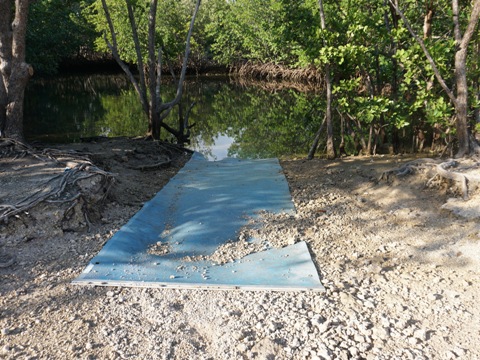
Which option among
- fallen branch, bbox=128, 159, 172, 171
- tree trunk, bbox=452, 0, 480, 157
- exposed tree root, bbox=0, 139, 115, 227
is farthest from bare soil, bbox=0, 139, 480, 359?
fallen branch, bbox=128, 159, 172, 171

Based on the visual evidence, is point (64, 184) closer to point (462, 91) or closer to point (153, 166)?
point (153, 166)

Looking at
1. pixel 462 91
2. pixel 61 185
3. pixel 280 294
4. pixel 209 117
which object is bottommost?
pixel 280 294

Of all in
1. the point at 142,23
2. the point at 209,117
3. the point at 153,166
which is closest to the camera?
the point at 153,166

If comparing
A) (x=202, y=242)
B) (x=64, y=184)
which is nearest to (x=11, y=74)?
(x=64, y=184)

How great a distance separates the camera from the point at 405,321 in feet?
9.82

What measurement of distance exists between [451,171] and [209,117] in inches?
462

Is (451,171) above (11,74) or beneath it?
beneath

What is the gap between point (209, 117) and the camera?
629 inches

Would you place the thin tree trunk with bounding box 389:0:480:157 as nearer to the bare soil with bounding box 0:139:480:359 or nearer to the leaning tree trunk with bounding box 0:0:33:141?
the bare soil with bounding box 0:139:480:359

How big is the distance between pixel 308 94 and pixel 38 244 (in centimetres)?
1745

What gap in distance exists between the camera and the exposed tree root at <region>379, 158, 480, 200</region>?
Result: 470cm

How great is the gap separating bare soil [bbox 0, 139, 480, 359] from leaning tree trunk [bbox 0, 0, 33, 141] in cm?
114

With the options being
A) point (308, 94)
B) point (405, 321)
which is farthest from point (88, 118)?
point (405, 321)

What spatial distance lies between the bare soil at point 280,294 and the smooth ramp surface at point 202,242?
0.44 ft
